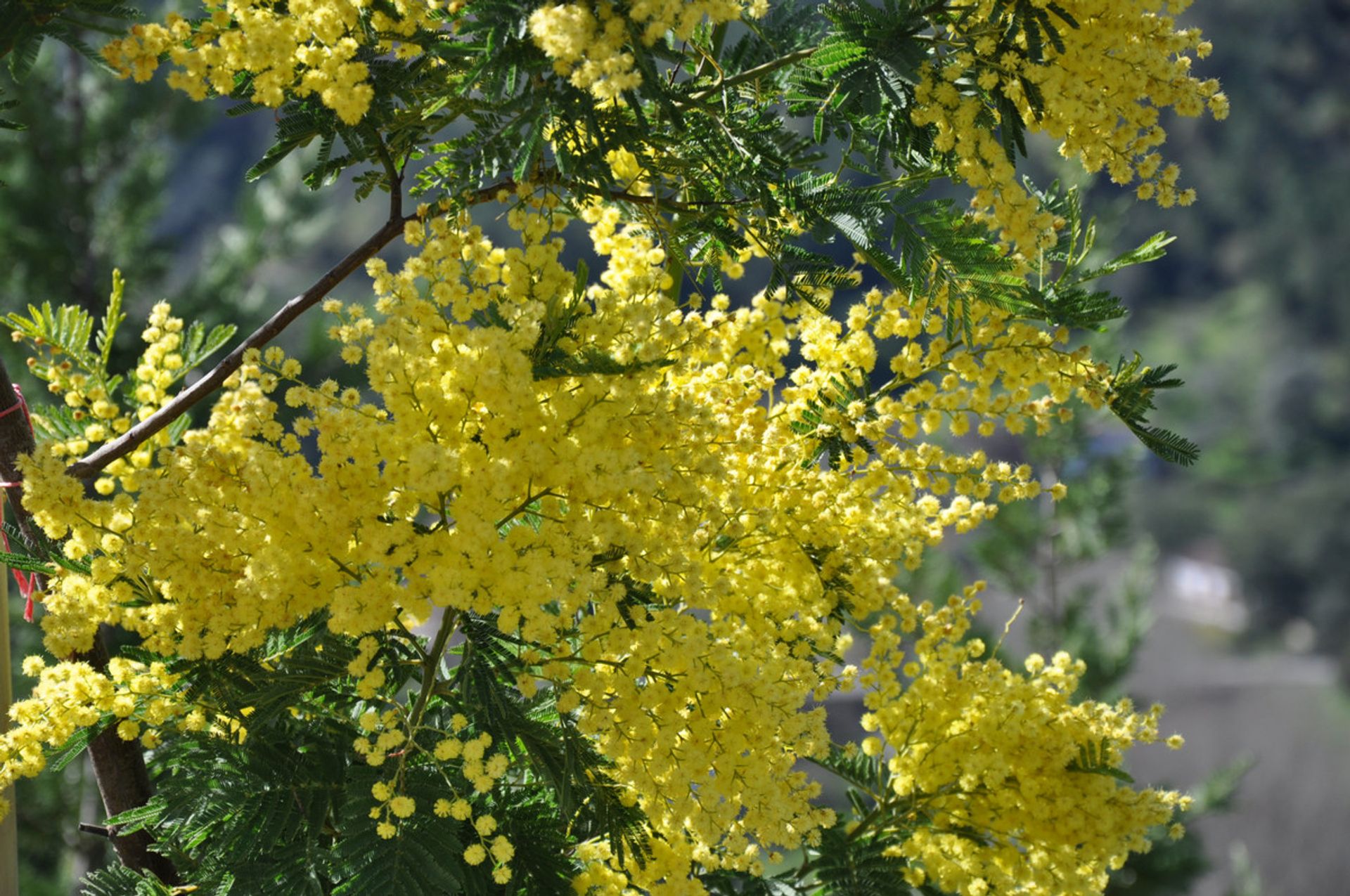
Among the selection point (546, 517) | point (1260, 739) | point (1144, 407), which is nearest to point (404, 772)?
point (546, 517)

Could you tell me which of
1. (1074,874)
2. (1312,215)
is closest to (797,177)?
(1074,874)

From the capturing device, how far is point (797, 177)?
1613 mm

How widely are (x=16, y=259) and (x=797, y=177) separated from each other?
655 centimetres

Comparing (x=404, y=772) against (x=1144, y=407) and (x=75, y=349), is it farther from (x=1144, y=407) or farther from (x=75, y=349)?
(x=1144, y=407)

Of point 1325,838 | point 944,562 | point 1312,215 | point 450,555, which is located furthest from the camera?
point 1312,215

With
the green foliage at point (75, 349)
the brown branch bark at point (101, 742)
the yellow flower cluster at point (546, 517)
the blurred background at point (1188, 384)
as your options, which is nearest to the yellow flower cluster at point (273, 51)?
the yellow flower cluster at point (546, 517)

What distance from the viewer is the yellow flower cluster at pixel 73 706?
1430mm

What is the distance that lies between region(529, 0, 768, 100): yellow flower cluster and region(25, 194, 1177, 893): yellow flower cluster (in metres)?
0.25

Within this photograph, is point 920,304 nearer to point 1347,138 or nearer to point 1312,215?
point 1312,215

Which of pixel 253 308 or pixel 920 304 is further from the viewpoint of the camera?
pixel 253 308

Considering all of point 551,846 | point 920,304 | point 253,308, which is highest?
point 253,308

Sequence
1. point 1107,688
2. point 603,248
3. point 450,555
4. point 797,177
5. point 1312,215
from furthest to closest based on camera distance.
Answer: point 1312,215 < point 1107,688 < point 603,248 < point 797,177 < point 450,555

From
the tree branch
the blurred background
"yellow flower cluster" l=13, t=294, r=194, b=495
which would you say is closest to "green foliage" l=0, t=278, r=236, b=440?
"yellow flower cluster" l=13, t=294, r=194, b=495

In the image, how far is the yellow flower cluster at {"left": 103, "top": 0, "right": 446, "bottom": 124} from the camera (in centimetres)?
134
